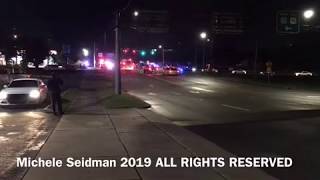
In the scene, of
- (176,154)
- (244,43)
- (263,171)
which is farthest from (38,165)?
(244,43)

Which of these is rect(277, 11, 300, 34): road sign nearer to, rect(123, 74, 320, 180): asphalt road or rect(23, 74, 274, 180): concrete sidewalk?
rect(123, 74, 320, 180): asphalt road

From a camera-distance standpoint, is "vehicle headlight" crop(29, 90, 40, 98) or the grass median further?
"vehicle headlight" crop(29, 90, 40, 98)

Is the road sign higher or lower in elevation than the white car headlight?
higher

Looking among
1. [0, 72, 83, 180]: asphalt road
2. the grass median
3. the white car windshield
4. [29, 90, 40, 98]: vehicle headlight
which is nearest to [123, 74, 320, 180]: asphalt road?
the grass median

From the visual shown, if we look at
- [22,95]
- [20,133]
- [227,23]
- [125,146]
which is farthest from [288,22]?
[125,146]

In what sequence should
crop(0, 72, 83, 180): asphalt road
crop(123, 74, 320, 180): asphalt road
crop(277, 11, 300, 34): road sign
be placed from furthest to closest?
1. crop(277, 11, 300, 34): road sign
2. crop(123, 74, 320, 180): asphalt road
3. crop(0, 72, 83, 180): asphalt road

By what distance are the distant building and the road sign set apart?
12.8 feet

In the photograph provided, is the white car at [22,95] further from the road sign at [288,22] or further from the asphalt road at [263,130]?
the road sign at [288,22]

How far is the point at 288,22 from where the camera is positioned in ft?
184

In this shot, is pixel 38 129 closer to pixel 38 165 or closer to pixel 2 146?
pixel 2 146

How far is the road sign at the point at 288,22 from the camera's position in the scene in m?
55.9

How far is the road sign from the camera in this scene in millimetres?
55906

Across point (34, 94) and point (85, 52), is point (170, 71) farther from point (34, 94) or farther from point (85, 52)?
point (85, 52)

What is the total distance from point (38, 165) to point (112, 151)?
80.0 inches
